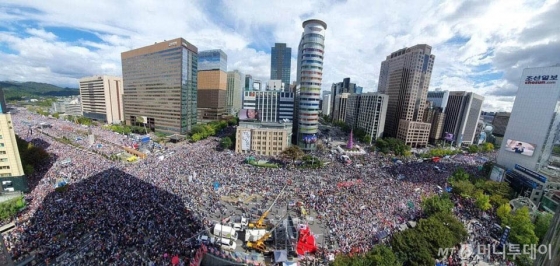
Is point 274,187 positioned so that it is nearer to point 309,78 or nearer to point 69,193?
A: point 69,193

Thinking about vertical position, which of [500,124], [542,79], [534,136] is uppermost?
[542,79]

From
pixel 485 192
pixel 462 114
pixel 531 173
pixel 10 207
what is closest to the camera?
pixel 10 207

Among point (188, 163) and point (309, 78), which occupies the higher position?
point (309, 78)

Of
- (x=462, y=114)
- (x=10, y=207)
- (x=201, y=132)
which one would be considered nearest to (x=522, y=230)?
(x=10, y=207)

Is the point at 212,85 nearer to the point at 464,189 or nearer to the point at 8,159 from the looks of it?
the point at 8,159

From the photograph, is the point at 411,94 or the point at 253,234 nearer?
the point at 253,234

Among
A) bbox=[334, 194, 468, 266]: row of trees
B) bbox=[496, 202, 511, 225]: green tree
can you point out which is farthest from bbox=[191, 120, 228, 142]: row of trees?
bbox=[496, 202, 511, 225]: green tree

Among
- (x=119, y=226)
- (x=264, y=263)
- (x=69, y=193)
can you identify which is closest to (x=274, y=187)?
(x=264, y=263)
